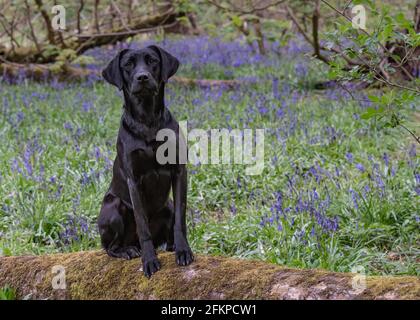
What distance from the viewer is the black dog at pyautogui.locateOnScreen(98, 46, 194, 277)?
3158 mm

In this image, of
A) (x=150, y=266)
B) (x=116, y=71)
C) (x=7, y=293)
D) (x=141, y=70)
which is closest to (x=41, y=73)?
(x=116, y=71)

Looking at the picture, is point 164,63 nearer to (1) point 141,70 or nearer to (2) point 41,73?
(1) point 141,70

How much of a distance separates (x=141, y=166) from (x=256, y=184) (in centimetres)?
277

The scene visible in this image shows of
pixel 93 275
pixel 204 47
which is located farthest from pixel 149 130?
pixel 204 47

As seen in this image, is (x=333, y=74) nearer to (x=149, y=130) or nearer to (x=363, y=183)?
(x=149, y=130)

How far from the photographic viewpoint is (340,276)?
2.58 metres

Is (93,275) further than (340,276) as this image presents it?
Yes

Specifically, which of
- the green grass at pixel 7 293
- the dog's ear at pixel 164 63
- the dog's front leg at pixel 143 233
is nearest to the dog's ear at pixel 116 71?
the dog's ear at pixel 164 63

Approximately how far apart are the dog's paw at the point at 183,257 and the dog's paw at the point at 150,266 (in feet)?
0.35

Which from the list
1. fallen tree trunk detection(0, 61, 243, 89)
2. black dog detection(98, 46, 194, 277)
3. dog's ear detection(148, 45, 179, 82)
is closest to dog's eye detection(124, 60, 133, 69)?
black dog detection(98, 46, 194, 277)

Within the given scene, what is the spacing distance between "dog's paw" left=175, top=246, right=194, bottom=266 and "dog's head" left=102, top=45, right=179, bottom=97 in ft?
2.86

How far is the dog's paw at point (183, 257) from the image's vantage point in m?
2.95

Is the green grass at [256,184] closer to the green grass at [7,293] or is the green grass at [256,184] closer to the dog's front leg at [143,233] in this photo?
the green grass at [7,293]

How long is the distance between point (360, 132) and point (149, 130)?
184 inches
